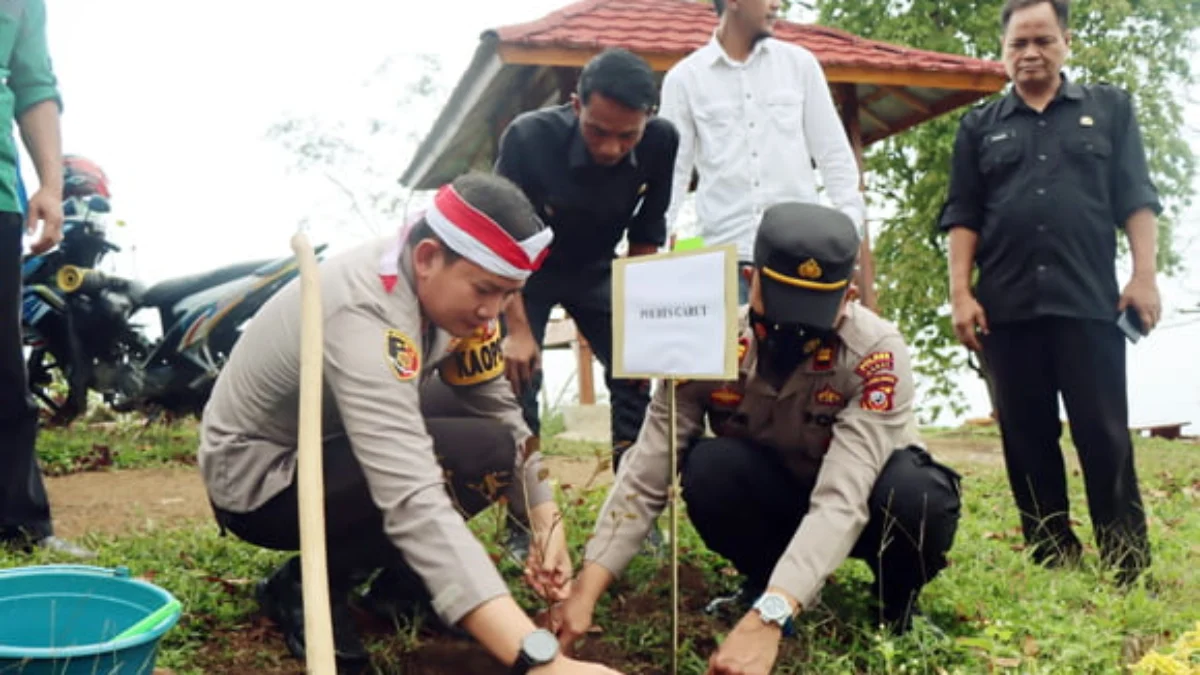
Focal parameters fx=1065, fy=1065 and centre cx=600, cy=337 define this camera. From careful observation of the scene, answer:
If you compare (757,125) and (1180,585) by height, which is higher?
(757,125)

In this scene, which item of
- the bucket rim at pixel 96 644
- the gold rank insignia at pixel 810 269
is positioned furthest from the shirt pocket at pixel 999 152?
the bucket rim at pixel 96 644

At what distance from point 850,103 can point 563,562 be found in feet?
21.0

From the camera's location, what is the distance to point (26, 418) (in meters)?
3.26

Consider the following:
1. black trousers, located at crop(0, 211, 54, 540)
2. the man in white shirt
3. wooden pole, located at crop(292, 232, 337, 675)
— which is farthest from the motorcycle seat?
wooden pole, located at crop(292, 232, 337, 675)

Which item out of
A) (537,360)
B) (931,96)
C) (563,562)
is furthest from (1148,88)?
(563,562)

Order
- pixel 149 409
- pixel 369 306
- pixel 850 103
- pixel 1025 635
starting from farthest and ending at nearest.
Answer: pixel 850 103, pixel 149 409, pixel 1025 635, pixel 369 306

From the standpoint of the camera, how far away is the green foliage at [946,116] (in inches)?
501

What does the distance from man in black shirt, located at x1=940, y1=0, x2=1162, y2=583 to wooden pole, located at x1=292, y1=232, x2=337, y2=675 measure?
2.29 metres

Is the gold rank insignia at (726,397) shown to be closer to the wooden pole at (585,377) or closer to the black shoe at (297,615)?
the black shoe at (297,615)

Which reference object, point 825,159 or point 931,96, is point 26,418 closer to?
point 825,159

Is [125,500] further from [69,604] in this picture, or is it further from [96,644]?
[96,644]

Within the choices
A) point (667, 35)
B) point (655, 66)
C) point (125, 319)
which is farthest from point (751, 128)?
point (125, 319)

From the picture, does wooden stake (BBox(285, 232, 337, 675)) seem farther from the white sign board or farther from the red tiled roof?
the red tiled roof

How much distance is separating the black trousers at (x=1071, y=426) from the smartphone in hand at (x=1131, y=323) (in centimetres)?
4
